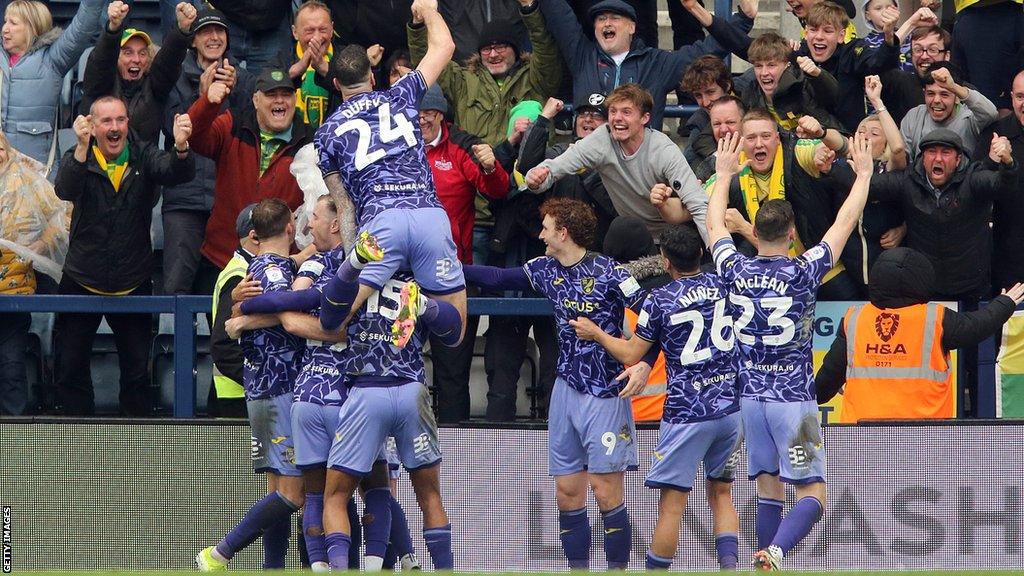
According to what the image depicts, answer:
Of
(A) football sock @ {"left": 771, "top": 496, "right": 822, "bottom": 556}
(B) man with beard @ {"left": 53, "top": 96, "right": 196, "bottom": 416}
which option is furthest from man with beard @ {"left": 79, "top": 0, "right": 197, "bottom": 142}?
(A) football sock @ {"left": 771, "top": 496, "right": 822, "bottom": 556}

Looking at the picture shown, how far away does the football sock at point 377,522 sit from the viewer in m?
8.60

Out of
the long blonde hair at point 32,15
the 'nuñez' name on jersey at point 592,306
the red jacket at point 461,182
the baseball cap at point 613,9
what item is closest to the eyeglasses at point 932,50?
the baseball cap at point 613,9

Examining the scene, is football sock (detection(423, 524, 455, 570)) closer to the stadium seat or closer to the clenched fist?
the clenched fist

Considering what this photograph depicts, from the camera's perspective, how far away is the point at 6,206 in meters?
11.0

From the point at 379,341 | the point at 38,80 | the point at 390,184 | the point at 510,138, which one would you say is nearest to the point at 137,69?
the point at 38,80

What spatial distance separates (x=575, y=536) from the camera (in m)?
→ 9.13

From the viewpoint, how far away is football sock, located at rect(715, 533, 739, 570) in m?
8.96

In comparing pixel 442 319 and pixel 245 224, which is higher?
pixel 245 224

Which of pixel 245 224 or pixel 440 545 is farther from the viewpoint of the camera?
pixel 245 224

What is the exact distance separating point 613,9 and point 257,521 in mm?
4426

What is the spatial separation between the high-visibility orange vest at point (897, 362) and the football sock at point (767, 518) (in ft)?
3.31

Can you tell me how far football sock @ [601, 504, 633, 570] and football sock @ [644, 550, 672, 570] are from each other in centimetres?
16

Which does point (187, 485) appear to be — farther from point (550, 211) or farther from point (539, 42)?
point (539, 42)

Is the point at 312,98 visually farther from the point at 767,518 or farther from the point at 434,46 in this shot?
the point at 767,518
